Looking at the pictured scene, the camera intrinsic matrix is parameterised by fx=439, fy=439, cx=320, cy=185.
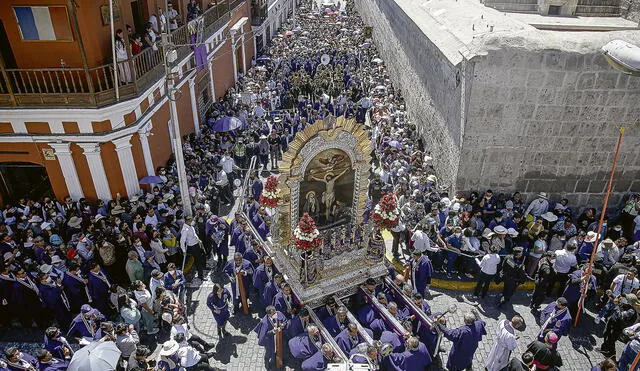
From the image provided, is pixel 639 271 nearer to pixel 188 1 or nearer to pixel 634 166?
pixel 634 166

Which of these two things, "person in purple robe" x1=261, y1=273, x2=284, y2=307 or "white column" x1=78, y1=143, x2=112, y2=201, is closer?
"person in purple robe" x1=261, y1=273, x2=284, y2=307

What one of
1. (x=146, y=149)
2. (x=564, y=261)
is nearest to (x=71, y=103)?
(x=146, y=149)

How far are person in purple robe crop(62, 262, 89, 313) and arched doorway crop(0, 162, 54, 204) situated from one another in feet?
15.6

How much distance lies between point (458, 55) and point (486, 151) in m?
2.77

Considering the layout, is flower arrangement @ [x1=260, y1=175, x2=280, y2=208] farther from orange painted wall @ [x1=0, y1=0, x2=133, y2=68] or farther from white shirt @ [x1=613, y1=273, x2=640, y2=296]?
white shirt @ [x1=613, y1=273, x2=640, y2=296]

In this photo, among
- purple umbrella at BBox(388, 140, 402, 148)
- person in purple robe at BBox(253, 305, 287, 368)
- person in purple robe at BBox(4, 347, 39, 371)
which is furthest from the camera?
purple umbrella at BBox(388, 140, 402, 148)

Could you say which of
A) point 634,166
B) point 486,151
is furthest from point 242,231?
point 634,166

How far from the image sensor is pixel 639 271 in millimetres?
10289

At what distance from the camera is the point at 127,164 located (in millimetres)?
12203

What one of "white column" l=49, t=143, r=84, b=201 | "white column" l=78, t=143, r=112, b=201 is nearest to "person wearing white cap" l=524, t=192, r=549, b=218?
"white column" l=78, t=143, r=112, b=201

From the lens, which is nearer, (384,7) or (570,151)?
(570,151)

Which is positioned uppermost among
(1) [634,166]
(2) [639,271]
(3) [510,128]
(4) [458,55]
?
(4) [458,55]

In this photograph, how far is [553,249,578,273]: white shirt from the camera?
391 inches

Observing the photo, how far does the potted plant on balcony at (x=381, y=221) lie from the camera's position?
32.5 feet
